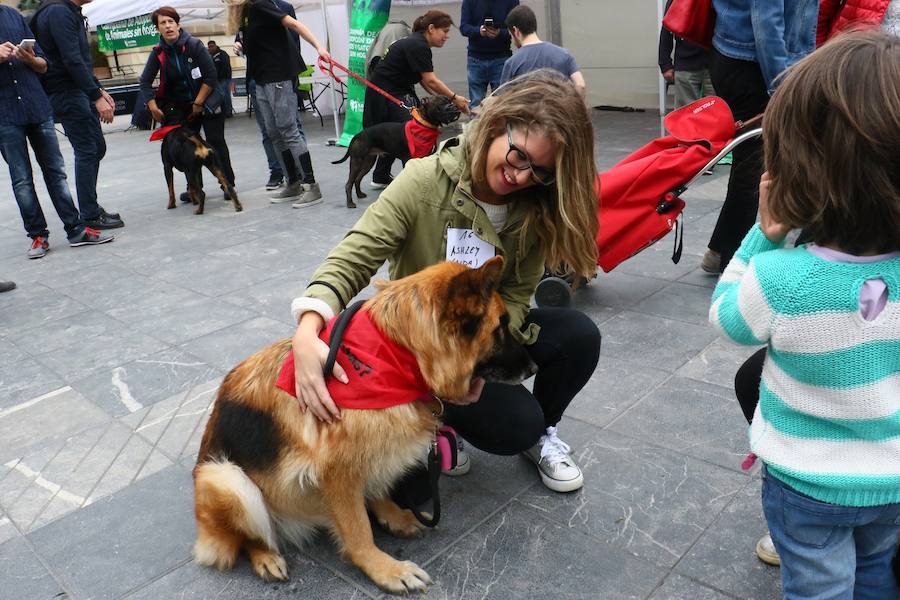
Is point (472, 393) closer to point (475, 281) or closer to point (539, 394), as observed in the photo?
point (475, 281)

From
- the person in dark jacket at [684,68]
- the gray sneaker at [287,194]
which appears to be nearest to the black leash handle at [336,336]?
the gray sneaker at [287,194]

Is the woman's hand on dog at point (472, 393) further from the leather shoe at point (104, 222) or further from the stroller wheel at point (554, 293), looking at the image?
the leather shoe at point (104, 222)

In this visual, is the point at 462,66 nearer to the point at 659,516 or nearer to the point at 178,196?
the point at 178,196

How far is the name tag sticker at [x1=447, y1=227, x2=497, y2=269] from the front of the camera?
2.60 m

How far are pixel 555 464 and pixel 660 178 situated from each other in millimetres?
2168

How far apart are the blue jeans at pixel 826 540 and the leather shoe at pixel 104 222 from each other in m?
7.54

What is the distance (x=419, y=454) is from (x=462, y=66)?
13.1m

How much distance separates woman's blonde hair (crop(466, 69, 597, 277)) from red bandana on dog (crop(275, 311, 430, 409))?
29.0 inches

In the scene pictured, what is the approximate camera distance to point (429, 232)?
104 inches

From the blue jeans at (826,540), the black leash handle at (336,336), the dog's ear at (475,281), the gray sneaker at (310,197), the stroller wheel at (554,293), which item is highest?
the dog's ear at (475,281)

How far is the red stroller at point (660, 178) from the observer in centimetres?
420

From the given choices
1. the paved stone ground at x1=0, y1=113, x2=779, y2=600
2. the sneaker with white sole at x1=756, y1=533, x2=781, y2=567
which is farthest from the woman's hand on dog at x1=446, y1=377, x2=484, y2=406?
the sneaker with white sole at x1=756, y1=533, x2=781, y2=567

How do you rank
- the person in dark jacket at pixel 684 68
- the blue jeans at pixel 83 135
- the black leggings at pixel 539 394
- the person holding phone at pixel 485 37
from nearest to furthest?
the black leggings at pixel 539 394 < the blue jeans at pixel 83 135 < the person in dark jacket at pixel 684 68 < the person holding phone at pixel 485 37

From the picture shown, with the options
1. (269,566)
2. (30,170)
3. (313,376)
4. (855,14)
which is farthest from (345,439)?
→ (30,170)
